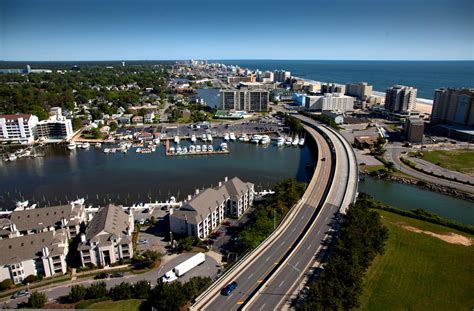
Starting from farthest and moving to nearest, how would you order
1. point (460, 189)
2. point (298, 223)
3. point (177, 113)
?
point (177, 113)
point (460, 189)
point (298, 223)

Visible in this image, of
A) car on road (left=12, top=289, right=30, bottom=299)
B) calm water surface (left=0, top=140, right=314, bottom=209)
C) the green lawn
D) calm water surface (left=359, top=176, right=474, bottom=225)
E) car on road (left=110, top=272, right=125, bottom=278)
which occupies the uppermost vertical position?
Result: the green lawn

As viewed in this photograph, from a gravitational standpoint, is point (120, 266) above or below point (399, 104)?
below

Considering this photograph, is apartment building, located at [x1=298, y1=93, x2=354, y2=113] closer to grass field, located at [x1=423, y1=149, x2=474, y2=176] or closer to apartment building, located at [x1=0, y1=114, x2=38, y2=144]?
grass field, located at [x1=423, y1=149, x2=474, y2=176]

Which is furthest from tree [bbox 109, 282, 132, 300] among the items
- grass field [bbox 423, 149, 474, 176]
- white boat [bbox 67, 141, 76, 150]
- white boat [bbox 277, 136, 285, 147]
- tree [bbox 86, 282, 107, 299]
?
grass field [bbox 423, 149, 474, 176]

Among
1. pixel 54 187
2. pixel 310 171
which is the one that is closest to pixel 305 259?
pixel 310 171

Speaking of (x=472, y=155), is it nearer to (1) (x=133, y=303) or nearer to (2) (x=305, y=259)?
(2) (x=305, y=259)

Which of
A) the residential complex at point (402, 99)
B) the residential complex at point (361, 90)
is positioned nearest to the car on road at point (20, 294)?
the residential complex at point (402, 99)
